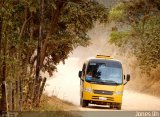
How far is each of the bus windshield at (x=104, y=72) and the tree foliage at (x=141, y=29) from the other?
14.7 meters

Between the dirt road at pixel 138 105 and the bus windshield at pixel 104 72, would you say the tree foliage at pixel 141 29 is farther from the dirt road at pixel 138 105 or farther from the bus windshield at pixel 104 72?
the bus windshield at pixel 104 72

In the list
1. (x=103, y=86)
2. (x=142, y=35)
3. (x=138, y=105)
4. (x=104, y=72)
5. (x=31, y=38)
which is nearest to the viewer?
(x=31, y=38)

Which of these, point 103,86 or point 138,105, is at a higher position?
point 103,86

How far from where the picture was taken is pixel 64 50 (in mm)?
Result: 32031

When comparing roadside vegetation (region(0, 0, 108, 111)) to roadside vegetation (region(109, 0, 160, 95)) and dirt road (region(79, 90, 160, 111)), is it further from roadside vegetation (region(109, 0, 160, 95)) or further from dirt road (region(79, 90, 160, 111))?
roadside vegetation (region(109, 0, 160, 95))

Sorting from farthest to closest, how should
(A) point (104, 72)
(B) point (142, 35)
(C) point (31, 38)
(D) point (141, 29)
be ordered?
1. (D) point (141, 29)
2. (B) point (142, 35)
3. (A) point (104, 72)
4. (C) point (31, 38)

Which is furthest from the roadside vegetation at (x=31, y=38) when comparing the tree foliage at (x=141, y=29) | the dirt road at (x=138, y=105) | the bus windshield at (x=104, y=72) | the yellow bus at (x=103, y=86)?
the tree foliage at (x=141, y=29)

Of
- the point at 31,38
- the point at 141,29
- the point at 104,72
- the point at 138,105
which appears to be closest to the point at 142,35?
the point at 141,29

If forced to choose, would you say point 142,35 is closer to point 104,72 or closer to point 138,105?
point 138,105

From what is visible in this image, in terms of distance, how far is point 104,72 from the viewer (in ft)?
87.9

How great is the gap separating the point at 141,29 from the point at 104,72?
20282 millimetres

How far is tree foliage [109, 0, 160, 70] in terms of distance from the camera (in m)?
42.0

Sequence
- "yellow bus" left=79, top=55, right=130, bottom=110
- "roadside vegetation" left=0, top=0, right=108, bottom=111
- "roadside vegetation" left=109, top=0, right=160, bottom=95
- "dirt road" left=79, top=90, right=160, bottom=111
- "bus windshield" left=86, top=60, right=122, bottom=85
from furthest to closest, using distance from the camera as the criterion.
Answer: "roadside vegetation" left=109, top=0, right=160, bottom=95, "dirt road" left=79, top=90, right=160, bottom=111, "bus windshield" left=86, top=60, right=122, bottom=85, "yellow bus" left=79, top=55, right=130, bottom=110, "roadside vegetation" left=0, top=0, right=108, bottom=111

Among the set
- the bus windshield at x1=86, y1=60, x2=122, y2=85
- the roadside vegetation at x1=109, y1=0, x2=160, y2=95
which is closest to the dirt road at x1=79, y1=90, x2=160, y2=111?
the bus windshield at x1=86, y1=60, x2=122, y2=85
